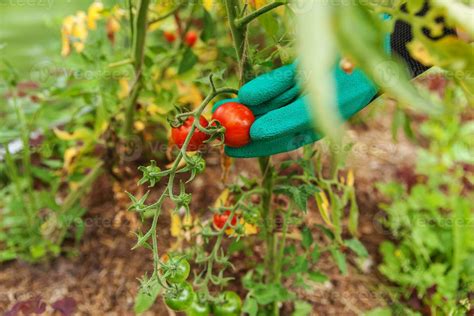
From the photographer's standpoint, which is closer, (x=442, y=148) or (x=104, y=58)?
(x=104, y=58)

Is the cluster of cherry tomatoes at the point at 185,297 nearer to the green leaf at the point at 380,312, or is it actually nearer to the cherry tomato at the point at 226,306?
the cherry tomato at the point at 226,306

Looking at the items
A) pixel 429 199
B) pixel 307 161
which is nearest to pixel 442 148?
pixel 429 199

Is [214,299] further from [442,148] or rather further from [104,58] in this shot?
[442,148]

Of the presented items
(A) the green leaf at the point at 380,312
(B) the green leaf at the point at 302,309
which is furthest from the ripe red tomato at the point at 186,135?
(A) the green leaf at the point at 380,312

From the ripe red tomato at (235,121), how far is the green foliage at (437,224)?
1.88 ft

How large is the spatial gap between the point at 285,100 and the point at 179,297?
0.39m

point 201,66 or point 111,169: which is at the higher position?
point 201,66

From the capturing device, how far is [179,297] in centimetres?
84

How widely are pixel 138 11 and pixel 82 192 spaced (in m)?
0.60

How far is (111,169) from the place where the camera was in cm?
140

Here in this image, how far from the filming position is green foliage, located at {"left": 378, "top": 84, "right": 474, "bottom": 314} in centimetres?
130

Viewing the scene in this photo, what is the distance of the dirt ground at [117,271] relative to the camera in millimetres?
1294

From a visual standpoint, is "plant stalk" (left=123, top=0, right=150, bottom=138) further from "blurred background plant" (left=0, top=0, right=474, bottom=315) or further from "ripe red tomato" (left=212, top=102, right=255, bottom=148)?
"ripe red tomato" (left=212, top=102, right=255, bottom=148)

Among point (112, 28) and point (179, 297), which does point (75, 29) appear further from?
point (179, 297)
